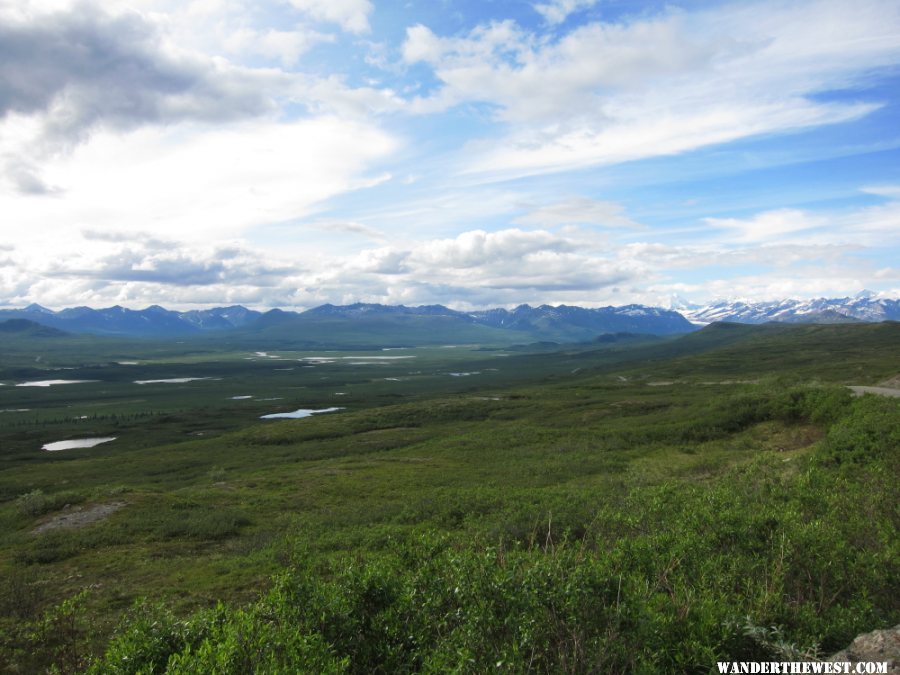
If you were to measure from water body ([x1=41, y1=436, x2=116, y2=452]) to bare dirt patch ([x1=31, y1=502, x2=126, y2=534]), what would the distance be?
6606cm

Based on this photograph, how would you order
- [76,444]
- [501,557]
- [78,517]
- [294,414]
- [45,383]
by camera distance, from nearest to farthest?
1. [501,557]
2. [78,517]
3. [76,444]
4. [294,414]
5. [45,383]

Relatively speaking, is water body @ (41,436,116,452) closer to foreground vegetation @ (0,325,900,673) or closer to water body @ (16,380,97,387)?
foreground vegetation @ (0,325,900,673)

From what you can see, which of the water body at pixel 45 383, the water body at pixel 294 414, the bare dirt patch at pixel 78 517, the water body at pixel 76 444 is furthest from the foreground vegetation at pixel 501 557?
the water body at pixel 45 383

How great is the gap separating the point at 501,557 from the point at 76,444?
4080 inches

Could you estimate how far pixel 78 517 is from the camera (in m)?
29.0

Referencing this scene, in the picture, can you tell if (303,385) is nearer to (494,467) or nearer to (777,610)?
(494,467)

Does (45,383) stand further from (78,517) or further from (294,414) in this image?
(78,517)

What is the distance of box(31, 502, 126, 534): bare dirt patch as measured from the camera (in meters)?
27.9

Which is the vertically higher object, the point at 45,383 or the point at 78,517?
the point at 78,517

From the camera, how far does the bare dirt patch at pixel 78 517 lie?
91.5ft

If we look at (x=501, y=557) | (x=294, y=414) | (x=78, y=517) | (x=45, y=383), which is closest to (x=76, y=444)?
(x=294, y=414)

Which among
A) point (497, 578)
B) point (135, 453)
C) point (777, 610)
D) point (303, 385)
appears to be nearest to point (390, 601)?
point (497, 578)

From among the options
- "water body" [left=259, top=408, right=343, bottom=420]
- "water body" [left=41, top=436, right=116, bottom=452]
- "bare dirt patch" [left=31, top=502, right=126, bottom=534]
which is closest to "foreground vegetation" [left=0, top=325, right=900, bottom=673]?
"bare dirt patch" [left=31, top=502, right=126, bottom=534]

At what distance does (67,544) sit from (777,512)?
103ft
